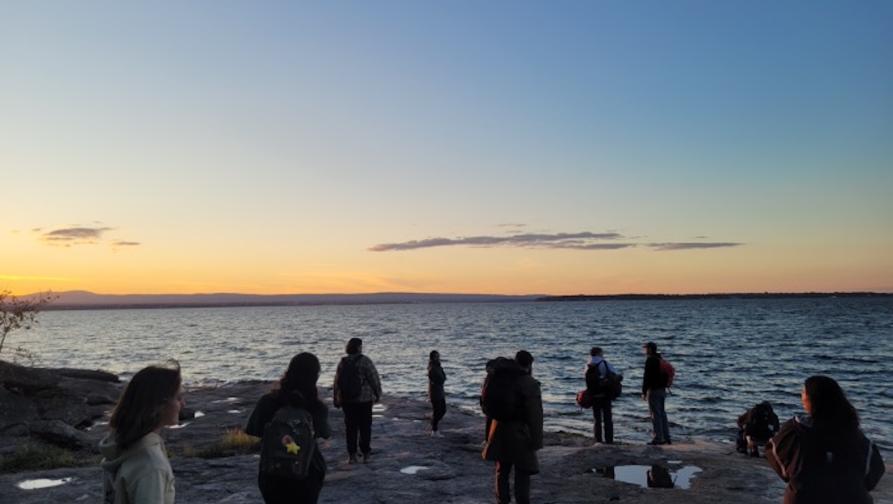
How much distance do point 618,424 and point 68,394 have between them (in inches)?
821

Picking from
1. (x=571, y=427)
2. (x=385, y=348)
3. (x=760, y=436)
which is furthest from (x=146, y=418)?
(x=385, y=348)

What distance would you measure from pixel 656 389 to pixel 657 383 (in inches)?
6.2

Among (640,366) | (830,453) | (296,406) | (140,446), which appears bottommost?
(640,366)

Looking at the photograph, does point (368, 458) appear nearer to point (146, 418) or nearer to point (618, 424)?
point (146, 418)

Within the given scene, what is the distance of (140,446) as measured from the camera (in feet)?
11.6

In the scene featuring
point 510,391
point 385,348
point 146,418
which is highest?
point 146,418

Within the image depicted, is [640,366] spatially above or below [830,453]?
below

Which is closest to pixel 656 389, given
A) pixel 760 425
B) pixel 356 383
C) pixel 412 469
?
pixel 760 425

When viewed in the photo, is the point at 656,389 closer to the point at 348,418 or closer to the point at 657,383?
the point at 657,383

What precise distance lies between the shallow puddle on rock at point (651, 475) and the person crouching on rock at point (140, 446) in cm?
966

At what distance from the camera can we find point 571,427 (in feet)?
A: 71.2

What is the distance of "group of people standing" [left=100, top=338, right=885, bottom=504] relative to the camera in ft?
11.6

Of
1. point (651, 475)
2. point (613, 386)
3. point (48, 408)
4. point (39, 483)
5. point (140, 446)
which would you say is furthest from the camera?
point (48, 408)

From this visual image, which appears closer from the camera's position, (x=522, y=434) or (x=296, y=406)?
(x=296, y=406)
